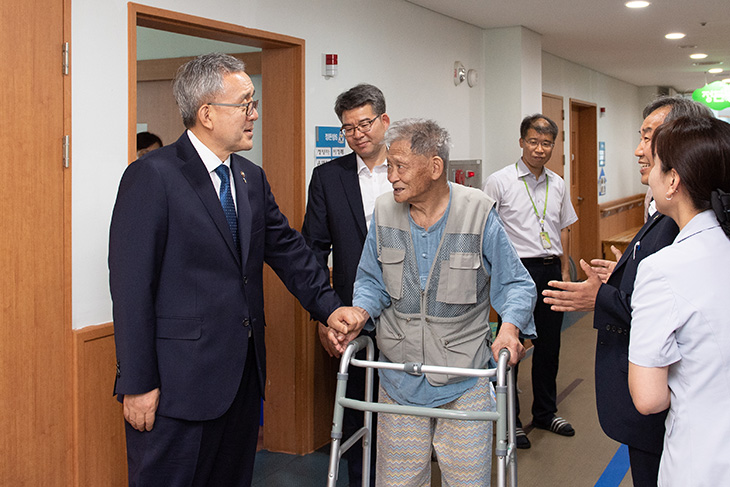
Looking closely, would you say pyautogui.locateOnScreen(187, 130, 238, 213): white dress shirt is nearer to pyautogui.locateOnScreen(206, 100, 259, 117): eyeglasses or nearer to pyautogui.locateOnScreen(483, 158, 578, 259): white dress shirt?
pyautogui.locateOnScreen(206, 100, 259, 117): eyeglasses

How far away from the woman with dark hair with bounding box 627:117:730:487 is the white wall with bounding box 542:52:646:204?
6440mm

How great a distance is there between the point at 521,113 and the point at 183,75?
4.30 m

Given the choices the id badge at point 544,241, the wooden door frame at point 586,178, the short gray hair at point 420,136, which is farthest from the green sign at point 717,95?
the short gray hair at point 420,136

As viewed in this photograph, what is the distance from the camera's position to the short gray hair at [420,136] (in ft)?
8.05

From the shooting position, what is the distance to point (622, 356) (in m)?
2.06

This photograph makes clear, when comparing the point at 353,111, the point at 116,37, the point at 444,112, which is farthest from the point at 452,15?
the point at 116,37

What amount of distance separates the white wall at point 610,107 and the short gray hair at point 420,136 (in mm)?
5838

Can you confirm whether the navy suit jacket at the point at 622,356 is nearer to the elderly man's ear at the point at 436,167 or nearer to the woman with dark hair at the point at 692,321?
the woman with dark hair at the point at 692,321

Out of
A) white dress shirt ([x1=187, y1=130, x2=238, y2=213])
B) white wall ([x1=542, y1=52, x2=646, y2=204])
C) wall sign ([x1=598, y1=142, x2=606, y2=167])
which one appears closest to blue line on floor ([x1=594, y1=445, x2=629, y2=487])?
white dress shirt ([x1=187, y1=130, x2=238, y2=213])

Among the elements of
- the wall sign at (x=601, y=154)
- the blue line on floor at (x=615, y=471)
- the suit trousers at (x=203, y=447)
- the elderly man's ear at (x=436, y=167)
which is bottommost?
the blue line on floor at (x=615, y=471)

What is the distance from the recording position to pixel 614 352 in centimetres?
208

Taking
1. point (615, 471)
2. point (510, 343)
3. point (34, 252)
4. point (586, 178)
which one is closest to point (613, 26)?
point (586, 178)

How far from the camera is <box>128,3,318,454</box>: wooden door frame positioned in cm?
391

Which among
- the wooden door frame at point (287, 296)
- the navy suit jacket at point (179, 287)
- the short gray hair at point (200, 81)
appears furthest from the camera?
the wooden door frame at point (287, 296)
